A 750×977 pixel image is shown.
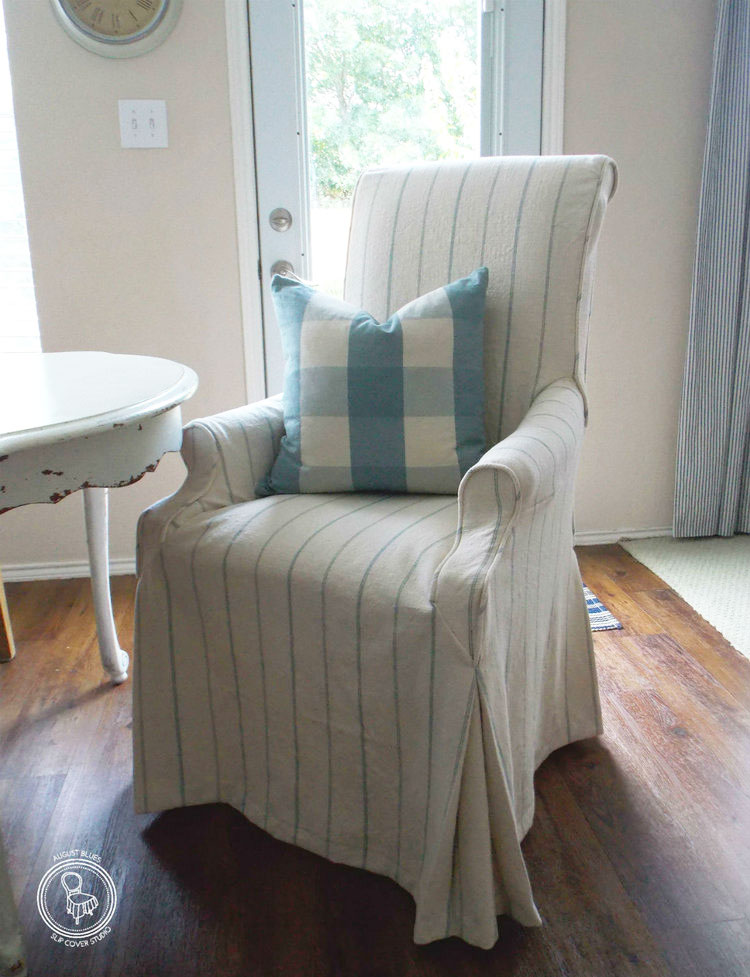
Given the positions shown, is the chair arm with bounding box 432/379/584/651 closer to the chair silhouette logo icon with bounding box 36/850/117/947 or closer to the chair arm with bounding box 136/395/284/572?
the chair arm with bounding box 136/395/284/572

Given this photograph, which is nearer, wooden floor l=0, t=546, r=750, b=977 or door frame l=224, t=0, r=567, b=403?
wooden floor l=0, t=546, r=750, b=977

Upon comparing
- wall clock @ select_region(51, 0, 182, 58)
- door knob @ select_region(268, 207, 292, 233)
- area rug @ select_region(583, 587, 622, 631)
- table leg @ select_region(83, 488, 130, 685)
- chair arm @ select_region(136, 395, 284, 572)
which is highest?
wall clock @ select_region(51, 0, 182, 58)

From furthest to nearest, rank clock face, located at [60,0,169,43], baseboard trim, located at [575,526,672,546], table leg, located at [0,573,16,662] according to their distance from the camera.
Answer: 1. baseboard trim, located at [575,526,672,546]
2. clock face, located at [60,0,169,43]
3. table leg, located at [0,573,16,662]

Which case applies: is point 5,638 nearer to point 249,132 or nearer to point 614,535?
point 249,132

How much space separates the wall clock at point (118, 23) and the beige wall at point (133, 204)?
0.08ft

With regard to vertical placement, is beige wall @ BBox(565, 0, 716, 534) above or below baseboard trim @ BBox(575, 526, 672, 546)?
above

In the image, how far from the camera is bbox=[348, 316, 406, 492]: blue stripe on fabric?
53.2 inches

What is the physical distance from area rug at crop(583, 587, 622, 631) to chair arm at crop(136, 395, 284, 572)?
0.88 m

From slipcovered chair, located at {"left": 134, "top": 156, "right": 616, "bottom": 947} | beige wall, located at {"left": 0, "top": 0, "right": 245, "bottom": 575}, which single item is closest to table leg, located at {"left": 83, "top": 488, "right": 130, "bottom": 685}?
slipcovered chair, located at {"left": 134, "top": 156, "right": 616, "bottom": 947}

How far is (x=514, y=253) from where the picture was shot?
145 cm

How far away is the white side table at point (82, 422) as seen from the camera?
0.92 m

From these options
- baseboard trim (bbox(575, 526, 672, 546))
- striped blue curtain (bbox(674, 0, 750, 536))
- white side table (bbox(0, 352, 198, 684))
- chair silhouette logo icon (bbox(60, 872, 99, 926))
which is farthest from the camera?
baseboard trim (bbox(575, 526, 672, 546))

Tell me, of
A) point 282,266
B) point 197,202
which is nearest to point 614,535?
point 282,266

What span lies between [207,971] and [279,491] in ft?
2.27
